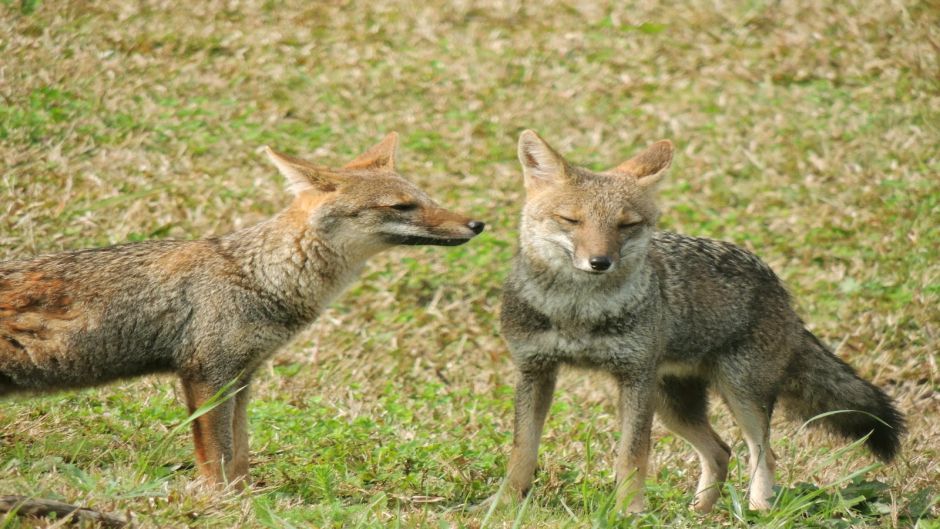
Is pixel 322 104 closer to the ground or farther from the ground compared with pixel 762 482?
farther from the ground

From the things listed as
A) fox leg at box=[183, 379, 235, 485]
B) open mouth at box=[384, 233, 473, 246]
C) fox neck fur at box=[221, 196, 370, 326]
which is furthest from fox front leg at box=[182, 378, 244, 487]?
open mouth at box=[384, 233, 473, 246]

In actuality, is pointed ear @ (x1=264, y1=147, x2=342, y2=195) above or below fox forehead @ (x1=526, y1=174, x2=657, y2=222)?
above

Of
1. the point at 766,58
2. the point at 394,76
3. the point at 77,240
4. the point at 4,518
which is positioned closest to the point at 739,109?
the point at 766,58

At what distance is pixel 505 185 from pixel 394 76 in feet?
7.08

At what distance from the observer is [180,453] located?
6.17 meters

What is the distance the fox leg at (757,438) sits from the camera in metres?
6.33

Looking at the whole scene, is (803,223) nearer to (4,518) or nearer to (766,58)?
(766,58)

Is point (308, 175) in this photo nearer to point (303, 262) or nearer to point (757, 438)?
point (303, 262)

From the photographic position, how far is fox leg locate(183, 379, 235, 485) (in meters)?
5.56

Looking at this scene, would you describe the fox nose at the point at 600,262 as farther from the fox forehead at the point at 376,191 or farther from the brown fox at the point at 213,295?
the fox forehead at the point at 376,191

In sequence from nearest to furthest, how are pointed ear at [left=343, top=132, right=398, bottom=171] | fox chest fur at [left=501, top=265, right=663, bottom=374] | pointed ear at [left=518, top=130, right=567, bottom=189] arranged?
fox chest fur at [left=501, top=265, right=663, bottom=374], pointed ear at [left=518, top=130, right=567, bottom=189], pointed ear at [left=343, top=132, right=398, bottom=171]

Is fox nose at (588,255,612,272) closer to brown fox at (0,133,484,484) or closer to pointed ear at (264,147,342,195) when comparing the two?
brown fox at (0,133,484,484)

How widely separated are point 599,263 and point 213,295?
200cm

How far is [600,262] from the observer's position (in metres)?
5.56
